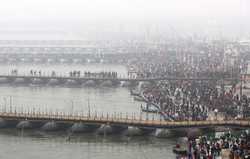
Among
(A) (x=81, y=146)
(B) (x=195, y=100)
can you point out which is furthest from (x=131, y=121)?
(B) (x=195, y=100)

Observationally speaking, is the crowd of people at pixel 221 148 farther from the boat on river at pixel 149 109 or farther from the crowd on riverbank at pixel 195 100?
the boat on river at pixel 149 109

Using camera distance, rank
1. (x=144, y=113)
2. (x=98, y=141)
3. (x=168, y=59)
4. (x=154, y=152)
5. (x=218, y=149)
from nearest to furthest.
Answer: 1. (x=218, y=149)
2. (x=154, y=152)
3. (x=98, y=141)
4. (x=144, y=113)
5. (x=168, y=59)

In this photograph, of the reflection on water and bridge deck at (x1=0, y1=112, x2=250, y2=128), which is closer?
the reflection on water

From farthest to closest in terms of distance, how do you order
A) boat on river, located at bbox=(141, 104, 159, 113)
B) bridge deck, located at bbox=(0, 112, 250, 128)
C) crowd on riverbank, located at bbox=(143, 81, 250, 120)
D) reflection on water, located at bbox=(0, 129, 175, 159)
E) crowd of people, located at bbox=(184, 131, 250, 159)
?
boat on river, located at bbox=(141, 104, 159, 113), crowd on riverbank, located at bbox=(143, 81, 250, 120), bridge deck, located at bbox=(0, 112, 250, 128), reflection on water, located at bbox=(0, 129, 175, 159), crowd of people, located at bbox=(184, 131, 250, 159)

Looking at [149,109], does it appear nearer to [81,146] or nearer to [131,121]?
[131,121]

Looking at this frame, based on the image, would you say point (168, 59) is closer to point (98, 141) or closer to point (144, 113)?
point (144, 113)

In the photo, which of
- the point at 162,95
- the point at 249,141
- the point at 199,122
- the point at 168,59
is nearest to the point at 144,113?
the point at 162,95

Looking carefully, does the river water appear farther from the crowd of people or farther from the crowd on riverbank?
the crowd of people

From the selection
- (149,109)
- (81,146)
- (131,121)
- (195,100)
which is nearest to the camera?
(81,146)

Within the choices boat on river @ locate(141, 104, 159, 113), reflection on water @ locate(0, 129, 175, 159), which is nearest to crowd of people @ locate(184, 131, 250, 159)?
reflection on water @ locate(0, 129, 175, 159)

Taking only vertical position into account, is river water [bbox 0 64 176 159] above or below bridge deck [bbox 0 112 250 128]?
below

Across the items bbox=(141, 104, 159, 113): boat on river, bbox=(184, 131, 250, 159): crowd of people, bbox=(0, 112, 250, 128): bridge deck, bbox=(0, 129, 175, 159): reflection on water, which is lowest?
bbox=(0, 129, 175, 159): reflection on water
